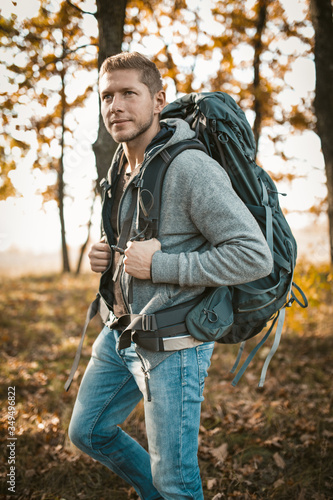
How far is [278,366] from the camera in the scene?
217 inches

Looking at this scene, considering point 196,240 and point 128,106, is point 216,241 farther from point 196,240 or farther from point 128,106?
point 128,106

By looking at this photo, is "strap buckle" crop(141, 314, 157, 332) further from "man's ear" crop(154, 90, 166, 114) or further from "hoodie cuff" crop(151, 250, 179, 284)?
"man's ear" crop(154, 90, 166, 114)

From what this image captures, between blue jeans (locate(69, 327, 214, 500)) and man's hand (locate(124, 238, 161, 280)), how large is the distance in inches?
17.7

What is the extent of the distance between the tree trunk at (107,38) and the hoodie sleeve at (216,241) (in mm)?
2026

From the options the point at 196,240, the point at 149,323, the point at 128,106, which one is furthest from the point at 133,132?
the point at 149,323

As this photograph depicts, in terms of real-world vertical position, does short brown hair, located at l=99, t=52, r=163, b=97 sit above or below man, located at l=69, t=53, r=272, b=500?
above

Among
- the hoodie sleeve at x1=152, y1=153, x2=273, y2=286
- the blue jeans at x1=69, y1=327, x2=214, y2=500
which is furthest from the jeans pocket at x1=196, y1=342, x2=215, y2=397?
the hoodie sleeve at x1=152, y1=153, x2=273, y2=286

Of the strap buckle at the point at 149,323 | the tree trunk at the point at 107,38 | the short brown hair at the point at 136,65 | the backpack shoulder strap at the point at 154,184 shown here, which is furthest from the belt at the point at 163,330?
the tree trunk at the point at 107,38

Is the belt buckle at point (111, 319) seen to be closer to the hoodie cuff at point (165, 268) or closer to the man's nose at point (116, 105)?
the hoodie cuff at point (165, 268)

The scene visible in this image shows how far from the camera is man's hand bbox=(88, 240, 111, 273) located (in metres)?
2.26

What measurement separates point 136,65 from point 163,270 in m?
1.23

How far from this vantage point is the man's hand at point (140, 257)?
1.87 m

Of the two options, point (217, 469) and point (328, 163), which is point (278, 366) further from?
point (328, 163)

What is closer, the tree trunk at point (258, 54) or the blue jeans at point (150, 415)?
the blue jeans at point (150, 415)
